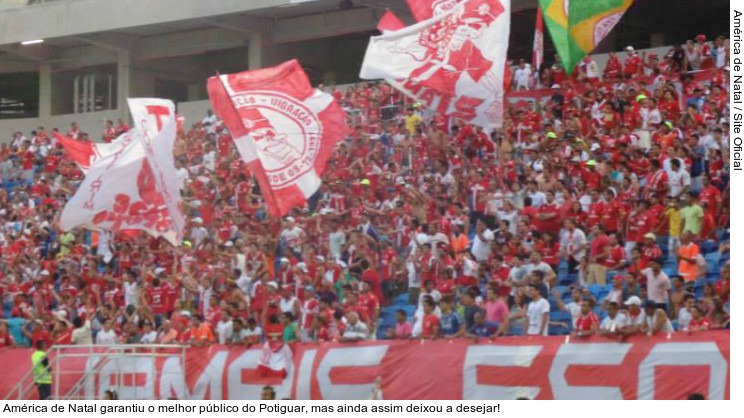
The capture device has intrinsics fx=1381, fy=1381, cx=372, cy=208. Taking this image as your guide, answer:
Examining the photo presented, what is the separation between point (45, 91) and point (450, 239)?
69.4 feet

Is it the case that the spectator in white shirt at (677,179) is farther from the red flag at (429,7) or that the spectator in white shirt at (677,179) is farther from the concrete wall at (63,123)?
the concrete wall at (63,123)

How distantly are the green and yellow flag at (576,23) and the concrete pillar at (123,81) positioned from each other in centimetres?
1696

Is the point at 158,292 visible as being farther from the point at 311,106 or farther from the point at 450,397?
the point at 450,397

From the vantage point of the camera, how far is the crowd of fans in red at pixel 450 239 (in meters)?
15.5

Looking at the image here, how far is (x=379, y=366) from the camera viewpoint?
49.3ft

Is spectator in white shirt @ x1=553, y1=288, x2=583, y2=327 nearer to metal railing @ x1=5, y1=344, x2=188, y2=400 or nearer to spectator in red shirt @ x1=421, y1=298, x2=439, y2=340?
spectator in red shirt @ x1=421, y1=298, x2=439, y2=340

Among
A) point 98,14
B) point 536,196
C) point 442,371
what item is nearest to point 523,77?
point 536,196

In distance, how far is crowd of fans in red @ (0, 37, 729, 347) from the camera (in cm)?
1554

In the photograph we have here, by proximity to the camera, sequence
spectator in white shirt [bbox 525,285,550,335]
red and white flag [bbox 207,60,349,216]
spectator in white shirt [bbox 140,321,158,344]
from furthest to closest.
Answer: spectator in white shirt [bbox 140,321,158,344]
red and white flag [bbox 207,60,349,216]
spectator in white shirt [bbox 525,285,550,335]

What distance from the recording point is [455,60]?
701 inches

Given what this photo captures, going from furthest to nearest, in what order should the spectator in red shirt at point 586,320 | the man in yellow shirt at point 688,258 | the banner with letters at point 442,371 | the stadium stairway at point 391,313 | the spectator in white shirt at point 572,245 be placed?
the spectator in white shirt at point 572,245 < the stadium stairway at point 391,313 < the man in yellow shirt at point 688,258 < the spectator in red shirt at point 586,320 < the banner with letters at point 442,371

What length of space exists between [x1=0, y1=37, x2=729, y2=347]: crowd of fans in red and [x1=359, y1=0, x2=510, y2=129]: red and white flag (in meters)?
1.46
